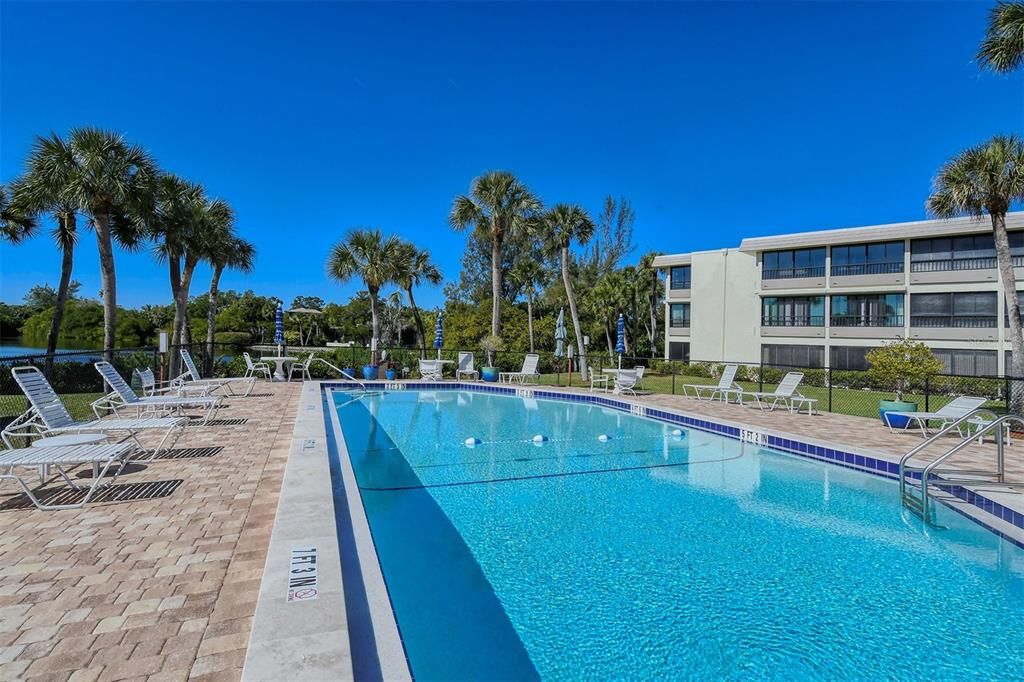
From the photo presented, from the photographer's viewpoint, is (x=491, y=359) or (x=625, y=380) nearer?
(x=625, y=380)

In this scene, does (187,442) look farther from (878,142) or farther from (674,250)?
(674,250)

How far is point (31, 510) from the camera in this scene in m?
3.79

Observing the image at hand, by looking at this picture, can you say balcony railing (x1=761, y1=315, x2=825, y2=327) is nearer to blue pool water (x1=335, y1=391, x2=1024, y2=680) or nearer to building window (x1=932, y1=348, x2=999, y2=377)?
building window (x1=932, y1=348, x2=999, y2=377)

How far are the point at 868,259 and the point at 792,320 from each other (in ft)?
13.5


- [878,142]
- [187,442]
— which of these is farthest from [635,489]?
[878,142]

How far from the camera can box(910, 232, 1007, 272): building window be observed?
20.8 m

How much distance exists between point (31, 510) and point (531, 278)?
27563 millimetres

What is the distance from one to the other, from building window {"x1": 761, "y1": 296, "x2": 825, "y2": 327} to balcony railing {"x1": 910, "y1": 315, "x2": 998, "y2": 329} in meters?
3.60

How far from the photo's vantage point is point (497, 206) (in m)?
20.0

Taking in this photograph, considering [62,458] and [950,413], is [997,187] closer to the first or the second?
[950,413]

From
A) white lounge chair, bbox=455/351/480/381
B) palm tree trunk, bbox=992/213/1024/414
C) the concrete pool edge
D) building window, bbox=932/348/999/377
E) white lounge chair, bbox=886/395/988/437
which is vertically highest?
palm tree trunk, bbox=992/213/1024/414

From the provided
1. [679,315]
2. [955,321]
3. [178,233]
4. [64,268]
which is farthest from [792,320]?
[64,268]

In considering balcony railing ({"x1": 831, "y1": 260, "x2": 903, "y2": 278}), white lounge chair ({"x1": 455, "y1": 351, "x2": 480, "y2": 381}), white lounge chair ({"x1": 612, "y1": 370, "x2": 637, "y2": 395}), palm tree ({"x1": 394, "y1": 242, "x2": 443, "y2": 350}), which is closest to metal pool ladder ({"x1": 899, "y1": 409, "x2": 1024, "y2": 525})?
white lounge chair ({"x1": 612, "y1": 370, "x2": 637, "y2": 395})

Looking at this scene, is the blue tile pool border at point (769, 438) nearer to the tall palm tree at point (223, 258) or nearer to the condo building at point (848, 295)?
the tall palm tree at point (223, 258)
